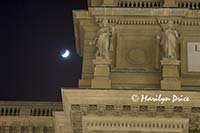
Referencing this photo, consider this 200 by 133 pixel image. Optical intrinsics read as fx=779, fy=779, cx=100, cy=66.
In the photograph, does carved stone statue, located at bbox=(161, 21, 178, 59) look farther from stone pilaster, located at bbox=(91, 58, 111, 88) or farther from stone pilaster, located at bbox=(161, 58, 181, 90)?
stone pilaster, located at bbox=(91, 58, 111, 88)

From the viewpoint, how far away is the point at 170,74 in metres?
17.6

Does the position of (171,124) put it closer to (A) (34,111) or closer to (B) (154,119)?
(B) (154,119)

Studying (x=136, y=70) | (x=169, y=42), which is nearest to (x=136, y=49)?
(x=136, y=70)

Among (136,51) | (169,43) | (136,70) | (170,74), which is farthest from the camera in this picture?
(136,51)

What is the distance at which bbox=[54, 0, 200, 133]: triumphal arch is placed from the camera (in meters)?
16.7

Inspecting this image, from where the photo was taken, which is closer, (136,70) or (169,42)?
(169,42)

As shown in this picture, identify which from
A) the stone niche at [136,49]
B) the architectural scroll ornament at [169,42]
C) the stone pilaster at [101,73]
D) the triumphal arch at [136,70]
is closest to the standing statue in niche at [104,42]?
the triumphal arch at [136,70]

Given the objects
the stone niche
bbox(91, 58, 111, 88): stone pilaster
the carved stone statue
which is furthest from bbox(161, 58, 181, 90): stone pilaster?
bbox(91, 58, 111, 88): stone pilaster

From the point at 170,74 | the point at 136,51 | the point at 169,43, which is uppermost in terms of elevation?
the point at 169,43

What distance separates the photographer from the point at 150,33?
1870cm

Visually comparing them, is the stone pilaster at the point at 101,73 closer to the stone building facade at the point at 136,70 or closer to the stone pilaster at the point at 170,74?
the stone building facade at the point at 136,70

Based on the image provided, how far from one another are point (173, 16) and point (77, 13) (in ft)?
7.74

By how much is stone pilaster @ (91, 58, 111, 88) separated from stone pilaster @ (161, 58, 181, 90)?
1.24m

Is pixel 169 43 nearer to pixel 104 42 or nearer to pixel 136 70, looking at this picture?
pixel 136 70
